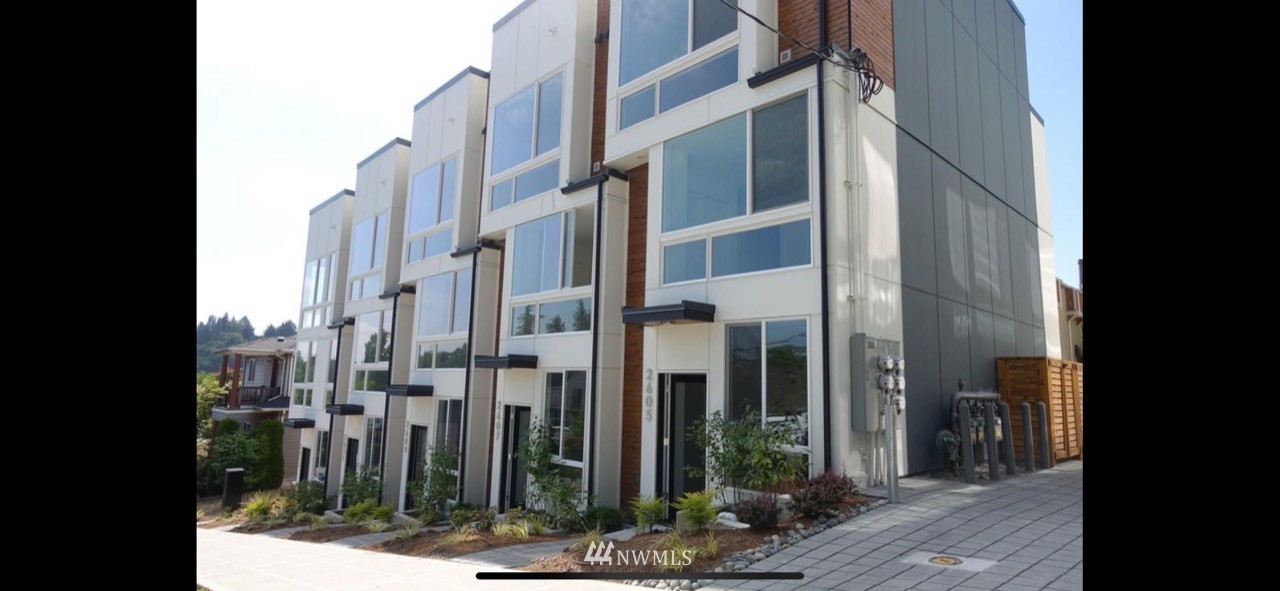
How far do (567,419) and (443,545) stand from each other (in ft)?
9.63

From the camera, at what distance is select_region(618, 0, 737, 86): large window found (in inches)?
364

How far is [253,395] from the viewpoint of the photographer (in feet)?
78.6

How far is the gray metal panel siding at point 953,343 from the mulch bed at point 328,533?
1042 cm

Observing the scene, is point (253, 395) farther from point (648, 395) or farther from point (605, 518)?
point (648, 395)

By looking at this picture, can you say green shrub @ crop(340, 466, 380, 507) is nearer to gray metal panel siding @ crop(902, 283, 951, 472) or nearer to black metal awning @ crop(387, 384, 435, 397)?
black metal awning @ crop(387, 384, 435, 397)

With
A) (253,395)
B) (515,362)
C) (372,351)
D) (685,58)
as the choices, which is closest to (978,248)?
(685,58)

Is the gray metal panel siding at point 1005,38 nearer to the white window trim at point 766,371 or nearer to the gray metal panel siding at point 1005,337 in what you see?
the gray metal panel siding at point 1005,337

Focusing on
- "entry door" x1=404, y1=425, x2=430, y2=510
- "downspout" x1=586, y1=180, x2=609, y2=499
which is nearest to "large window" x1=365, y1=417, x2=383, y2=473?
"entry door" x1=404, y1=425, x2=430, y2=510

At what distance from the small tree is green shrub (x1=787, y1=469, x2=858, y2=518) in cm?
33

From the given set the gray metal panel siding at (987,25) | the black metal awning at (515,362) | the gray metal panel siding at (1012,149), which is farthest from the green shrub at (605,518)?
the gray metal panel siding at (987,25)
